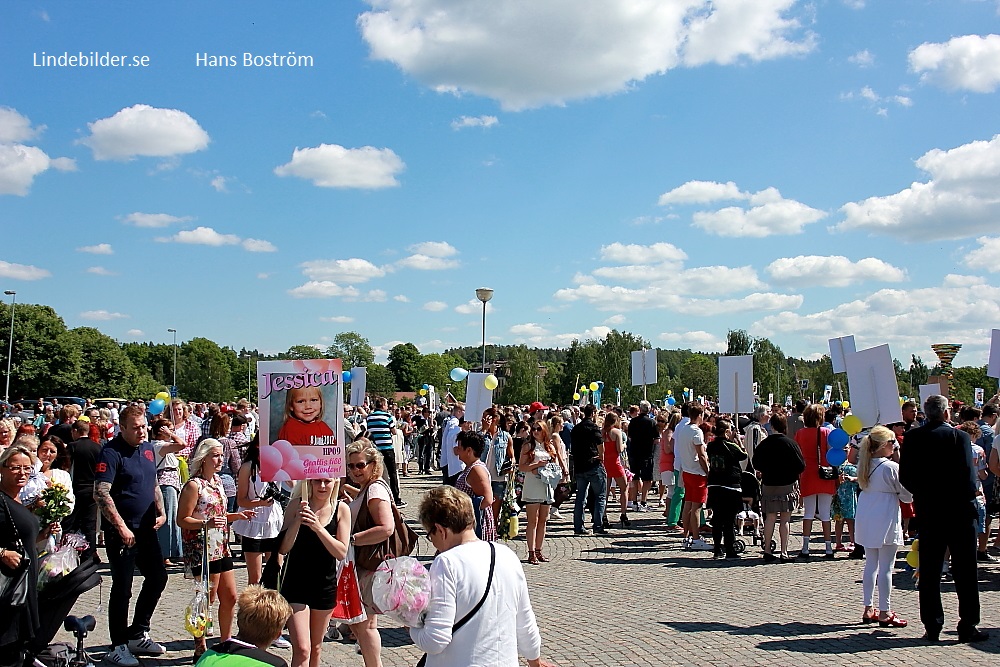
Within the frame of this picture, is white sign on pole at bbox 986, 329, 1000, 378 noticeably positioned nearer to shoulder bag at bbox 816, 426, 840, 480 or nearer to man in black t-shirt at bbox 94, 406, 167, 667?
shoulder bag at bbox 816, 426, 840, 480

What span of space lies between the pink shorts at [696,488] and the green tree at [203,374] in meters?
89.2

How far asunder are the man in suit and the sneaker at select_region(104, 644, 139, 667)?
19.9 ft

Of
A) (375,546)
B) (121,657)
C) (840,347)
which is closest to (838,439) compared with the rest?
(840,347)

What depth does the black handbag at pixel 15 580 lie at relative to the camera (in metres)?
5.05

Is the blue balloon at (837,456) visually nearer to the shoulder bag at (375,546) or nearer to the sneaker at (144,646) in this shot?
the shoulder bag at (375,546)

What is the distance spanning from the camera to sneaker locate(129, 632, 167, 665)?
643 centimetres

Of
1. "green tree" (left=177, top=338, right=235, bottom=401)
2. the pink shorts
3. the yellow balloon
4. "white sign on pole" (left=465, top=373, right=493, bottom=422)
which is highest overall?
"green tree" (left=177, top=338, right=235, bottom=401)

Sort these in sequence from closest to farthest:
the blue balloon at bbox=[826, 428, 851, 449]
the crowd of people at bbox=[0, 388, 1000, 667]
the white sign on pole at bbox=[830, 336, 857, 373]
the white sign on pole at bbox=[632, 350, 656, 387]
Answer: the crowd of people at bbox=[0, 388, 1000, 667] → the blue balloon at bbox=[826, 428, 851, 449] → the white sign on pole at bbox=[830, 336, 857, 373] → the white sign on pole at bbox=[632, 350, 656, 387]

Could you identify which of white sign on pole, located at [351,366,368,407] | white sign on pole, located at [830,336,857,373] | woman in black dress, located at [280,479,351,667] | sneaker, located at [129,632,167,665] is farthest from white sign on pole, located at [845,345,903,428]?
white sign on pole, located at [351,366,368,407]

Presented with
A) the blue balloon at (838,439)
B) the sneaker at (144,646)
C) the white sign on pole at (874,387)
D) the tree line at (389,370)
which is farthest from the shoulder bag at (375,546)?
the tree line at (389,370)

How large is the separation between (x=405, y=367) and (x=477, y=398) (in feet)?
389

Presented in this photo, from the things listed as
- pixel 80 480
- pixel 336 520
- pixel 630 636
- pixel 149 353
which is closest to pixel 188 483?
pixel 336 520

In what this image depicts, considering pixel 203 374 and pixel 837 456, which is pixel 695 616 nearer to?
pixel 837 456

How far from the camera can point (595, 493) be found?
13141 mm
